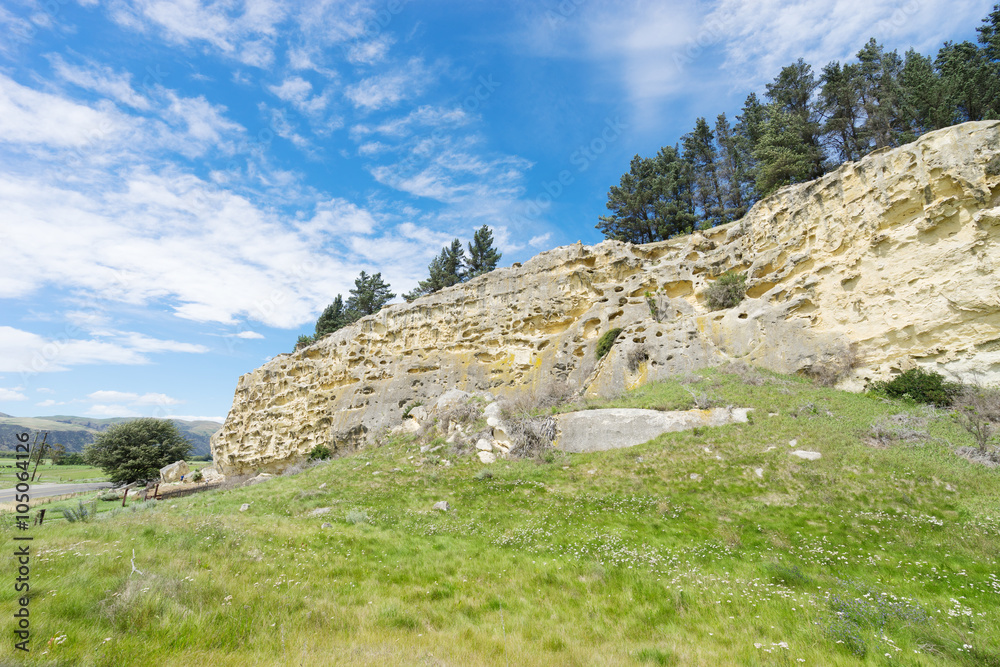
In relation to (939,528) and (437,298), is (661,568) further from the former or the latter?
(437,298)

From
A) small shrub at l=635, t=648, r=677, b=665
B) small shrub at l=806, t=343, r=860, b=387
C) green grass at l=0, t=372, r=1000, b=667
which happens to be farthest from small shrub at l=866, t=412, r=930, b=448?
small shrub at l=635, t=648, r=677, b=665

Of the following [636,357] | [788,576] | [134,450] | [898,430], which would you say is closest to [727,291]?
[636,357]

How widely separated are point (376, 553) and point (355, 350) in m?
26.9

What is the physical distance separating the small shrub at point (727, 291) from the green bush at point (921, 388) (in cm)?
838

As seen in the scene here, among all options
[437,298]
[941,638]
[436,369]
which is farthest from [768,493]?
[437,298]

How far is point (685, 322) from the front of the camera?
22.9m

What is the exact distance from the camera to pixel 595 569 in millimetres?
8102

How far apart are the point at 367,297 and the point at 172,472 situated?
25964mm

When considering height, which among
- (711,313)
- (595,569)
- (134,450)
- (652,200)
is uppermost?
(652,200)

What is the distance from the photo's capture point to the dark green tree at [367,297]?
2060 inches

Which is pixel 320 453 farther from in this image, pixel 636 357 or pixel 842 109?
pixel 842 109

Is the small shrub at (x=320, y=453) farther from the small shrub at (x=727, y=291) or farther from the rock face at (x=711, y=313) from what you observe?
the small shrub at (x=727, y=291)

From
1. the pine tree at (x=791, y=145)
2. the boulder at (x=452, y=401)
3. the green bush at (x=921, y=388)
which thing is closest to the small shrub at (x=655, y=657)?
the green bush at (x=921, y=388)

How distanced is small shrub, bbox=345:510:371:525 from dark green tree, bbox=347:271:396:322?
1658 inches
